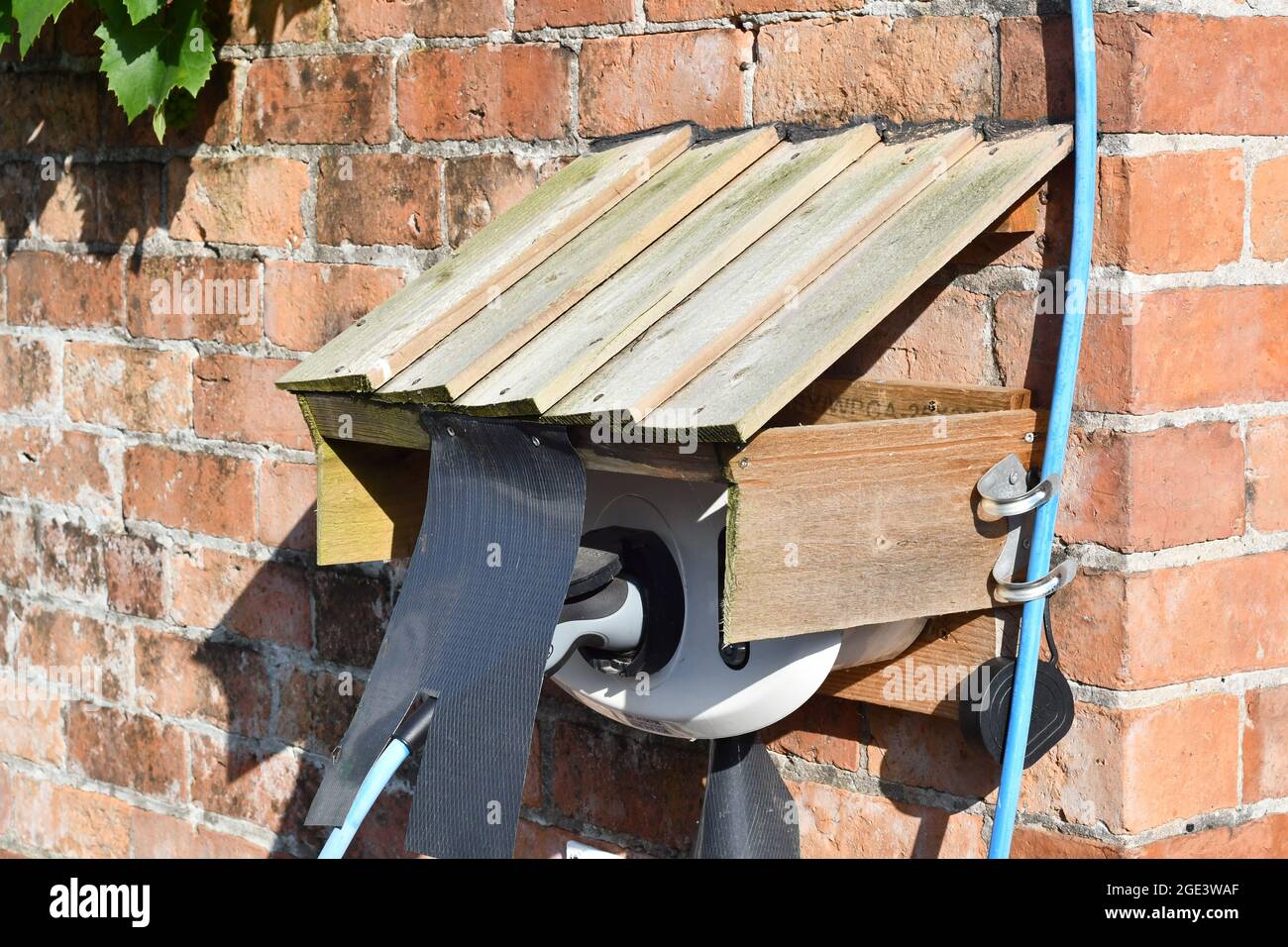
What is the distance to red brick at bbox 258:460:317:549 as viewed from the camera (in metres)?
1.98

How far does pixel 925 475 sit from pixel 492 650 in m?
0.39

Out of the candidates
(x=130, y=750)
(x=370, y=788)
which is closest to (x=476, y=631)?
(x=370, y=788)

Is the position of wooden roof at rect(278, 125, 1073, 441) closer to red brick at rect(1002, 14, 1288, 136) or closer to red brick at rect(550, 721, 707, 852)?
red brick at rect(1002, 14, 1288, 136)

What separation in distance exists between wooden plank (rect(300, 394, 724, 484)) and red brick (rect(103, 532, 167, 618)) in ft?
2.50

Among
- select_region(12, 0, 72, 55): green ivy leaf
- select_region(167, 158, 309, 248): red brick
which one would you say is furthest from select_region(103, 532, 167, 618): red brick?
select_region(12, 0, 72, 55): green ivy leaf

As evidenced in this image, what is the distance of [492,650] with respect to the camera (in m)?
1.26

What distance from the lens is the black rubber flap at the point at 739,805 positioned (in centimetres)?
152

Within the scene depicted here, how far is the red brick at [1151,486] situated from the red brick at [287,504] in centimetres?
101

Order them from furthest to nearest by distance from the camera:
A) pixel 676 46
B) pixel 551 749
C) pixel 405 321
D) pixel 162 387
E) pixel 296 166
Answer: pixel 162 387, pixel 296 166, pixel 551 749, pixel 676 46, pixel 405 321

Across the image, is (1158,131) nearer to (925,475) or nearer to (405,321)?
(925,475)

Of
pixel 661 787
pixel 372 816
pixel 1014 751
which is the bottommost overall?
pixel 372 816

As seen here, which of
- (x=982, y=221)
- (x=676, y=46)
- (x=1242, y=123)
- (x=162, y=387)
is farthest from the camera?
(x=162, y=387)

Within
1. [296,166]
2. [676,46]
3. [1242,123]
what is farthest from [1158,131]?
[296,166]

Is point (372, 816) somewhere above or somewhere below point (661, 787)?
below
